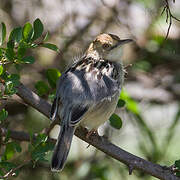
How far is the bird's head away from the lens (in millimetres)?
5070

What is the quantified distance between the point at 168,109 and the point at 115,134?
4.51ft

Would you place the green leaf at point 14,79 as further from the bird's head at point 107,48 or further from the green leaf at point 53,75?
the bird's head at point 107,48

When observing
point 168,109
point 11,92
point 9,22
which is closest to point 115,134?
point 168,109

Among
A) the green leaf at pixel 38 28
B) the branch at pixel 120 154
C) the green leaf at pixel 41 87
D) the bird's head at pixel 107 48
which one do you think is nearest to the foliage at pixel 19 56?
the green leaf at pixel 38 28

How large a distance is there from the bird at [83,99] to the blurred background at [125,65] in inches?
57.0

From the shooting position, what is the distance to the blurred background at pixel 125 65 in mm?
6102

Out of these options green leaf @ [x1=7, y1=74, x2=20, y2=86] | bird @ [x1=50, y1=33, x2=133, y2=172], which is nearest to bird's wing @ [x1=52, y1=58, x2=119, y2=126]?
bird @ [x1=50, y1=33, x2=133, y2=172]

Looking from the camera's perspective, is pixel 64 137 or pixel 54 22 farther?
pixel 54 22

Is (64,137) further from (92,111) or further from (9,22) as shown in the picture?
(9,22)

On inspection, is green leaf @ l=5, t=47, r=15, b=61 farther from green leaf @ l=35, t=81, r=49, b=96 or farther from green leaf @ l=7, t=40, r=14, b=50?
green leaf @ l=35, t=81, r=49, b=96

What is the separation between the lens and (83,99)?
13.6 ft

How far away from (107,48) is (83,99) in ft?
3.84

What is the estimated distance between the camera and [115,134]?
20.1ft

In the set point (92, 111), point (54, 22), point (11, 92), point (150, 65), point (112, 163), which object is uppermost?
point (11, 92)
